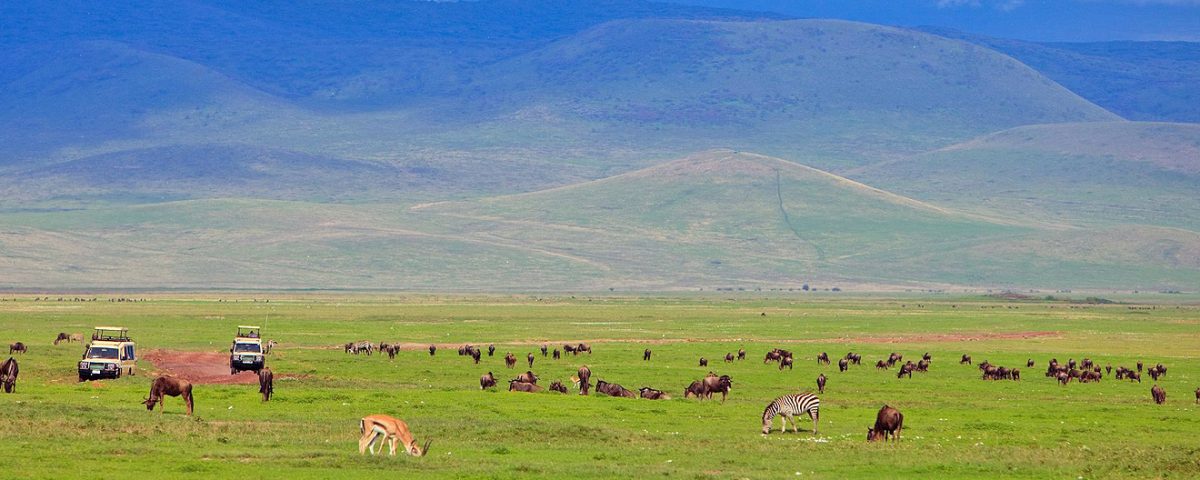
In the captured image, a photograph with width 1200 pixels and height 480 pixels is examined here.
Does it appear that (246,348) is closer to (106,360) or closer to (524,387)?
(106,360)

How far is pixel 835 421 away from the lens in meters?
32.6

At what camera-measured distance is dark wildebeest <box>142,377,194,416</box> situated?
3034 cm

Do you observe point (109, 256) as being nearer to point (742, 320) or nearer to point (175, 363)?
point (742, 320)

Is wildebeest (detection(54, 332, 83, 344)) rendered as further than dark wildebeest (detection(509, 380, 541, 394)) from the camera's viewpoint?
Yes

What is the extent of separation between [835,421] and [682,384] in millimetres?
10582

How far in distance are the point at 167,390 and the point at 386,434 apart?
7.77 metres

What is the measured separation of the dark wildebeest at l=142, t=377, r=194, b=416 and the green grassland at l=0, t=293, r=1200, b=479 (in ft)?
1.18

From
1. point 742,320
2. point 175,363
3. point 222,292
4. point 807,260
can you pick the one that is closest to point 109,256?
point 222,292

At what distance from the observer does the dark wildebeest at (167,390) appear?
30.3m

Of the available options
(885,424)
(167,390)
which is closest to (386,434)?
(167,390)

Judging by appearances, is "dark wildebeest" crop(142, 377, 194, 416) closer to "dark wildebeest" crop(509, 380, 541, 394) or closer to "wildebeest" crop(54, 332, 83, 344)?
"dark wildebeest" crop(509, 380, 541, 394)

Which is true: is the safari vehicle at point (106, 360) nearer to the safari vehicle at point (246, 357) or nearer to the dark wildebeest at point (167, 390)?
the safari vehicle at point (246, 357)

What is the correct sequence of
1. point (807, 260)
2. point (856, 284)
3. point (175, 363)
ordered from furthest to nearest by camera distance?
point (807, 260) → point (856, 284) → point (175, 363)

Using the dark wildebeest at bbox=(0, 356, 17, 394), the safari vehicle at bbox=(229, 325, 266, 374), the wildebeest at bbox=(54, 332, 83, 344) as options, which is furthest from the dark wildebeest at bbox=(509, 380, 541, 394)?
the wildebeest at bbox=(54, 332, 83, 344)
